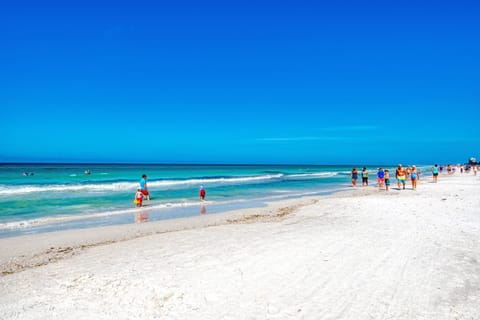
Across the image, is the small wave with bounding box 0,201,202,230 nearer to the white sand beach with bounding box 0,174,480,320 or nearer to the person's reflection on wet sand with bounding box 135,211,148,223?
the person's reflection on wet sand with bounding box 135,211,148,223

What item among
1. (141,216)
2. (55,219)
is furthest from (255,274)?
(55,219)

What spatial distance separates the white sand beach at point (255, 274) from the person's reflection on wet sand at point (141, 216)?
3.31 m

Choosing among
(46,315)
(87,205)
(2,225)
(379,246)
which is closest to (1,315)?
(46,315)

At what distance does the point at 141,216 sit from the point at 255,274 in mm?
9280

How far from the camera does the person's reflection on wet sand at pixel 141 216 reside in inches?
495

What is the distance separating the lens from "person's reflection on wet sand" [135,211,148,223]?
12562 millimetres

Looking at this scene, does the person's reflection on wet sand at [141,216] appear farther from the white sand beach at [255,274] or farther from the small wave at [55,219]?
the white sand beach at [255,274]

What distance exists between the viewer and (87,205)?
57.1ft

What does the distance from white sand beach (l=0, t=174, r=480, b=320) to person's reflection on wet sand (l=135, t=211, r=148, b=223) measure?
3.31 m

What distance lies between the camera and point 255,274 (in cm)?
536

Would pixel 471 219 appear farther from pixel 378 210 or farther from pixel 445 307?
pixel 445 307

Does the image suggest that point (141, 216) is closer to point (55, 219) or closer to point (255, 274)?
point (55, 219)

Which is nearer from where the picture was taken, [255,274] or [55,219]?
[255,274]

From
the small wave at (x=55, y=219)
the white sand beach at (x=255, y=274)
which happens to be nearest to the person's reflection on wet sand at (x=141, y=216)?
the small wave at (x=55, y=219)
